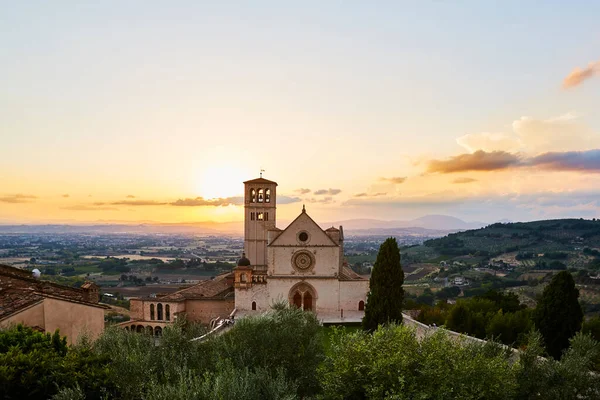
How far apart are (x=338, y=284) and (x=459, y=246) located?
14768 cm

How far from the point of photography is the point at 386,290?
1148 inches

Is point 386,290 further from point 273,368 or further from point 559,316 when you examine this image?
point 273,368

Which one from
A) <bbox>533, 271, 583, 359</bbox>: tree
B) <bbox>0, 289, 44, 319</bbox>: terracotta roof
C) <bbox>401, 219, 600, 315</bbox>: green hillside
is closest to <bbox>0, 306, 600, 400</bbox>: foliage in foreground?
<bbox>0, 289, 44, 319</bbox>: terracotta roof

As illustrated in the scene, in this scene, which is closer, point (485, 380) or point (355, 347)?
point (485, 380)

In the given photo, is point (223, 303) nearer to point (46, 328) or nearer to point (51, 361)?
point (46, 328)

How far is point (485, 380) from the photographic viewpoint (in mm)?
13539

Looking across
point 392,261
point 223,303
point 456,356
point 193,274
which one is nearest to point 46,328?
point 456,356

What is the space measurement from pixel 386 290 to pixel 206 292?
1920 cm

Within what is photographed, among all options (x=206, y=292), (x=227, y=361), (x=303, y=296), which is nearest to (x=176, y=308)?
(x=206, y=292)

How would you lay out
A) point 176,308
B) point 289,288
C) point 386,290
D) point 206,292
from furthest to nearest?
point 206,292 → point 289,288 → point 176,308 → point 386,290

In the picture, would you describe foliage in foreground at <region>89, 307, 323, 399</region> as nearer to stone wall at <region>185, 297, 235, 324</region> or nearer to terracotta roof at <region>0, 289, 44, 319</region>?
terracotta roof at <region>0, 289, 44, 319</region>

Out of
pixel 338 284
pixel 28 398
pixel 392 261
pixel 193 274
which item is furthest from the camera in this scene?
pixel 193 274

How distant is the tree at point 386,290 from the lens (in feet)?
94.6

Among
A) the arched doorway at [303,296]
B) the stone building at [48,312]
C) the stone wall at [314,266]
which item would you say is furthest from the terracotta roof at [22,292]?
the arched doorway at [303,296]
